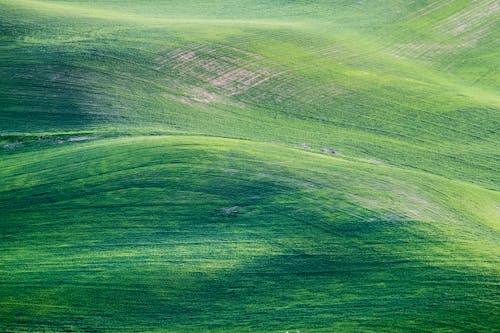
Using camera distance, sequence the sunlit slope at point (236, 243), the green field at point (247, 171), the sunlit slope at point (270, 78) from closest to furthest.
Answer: the sunlit slope at point (236, 243) < the green field at point (247, 171) < the sunlit slope at point (270, 78)

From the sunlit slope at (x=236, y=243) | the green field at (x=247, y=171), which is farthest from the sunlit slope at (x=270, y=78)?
the sunlit slope at (x=236, y=243)

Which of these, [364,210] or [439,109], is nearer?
[364,210]

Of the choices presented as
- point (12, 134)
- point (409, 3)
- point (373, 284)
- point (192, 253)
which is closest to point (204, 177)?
point (192, 253)

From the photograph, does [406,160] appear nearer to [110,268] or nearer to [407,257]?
[407,257]

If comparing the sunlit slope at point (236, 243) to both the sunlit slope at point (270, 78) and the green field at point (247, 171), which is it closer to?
the green field at point (247, 171)

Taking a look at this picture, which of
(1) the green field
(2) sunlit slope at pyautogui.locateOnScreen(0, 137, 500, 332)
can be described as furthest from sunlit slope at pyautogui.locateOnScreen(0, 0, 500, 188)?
(2) sunlit slope at pyautogui.locateOnScreen(0, 137, 500, 332)

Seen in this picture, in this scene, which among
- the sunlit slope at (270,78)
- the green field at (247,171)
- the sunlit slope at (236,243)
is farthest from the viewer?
the sunlit slope at (270,78)
